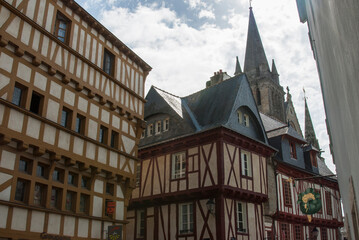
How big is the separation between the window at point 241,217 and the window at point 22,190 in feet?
33.6

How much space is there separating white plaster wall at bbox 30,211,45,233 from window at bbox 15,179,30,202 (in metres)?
0.46

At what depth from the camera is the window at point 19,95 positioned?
31.2 ft

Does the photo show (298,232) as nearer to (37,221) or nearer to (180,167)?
(180,167)

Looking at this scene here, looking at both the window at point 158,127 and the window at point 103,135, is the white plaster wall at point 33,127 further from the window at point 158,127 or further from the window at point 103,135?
the window at point 158,127

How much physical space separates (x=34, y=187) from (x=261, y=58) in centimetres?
4571

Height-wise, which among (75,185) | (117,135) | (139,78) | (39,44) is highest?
(139,78)

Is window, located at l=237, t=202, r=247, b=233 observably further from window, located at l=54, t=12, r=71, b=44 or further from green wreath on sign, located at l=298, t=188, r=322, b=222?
window, located at l=54, t=12, r=71, b=44

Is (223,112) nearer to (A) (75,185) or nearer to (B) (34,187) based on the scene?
(A) (75,185)

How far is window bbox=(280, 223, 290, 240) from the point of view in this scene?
19.5 metres

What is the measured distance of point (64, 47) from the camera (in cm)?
1103

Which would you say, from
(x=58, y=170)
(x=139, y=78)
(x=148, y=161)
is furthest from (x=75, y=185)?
(x=148, y=161)

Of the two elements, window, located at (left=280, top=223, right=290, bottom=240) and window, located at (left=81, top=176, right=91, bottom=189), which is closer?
window, located at (left=81, top=176, right=91, bottom=189)

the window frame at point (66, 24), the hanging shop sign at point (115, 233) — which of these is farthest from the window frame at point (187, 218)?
the window frame at point (66, 24)

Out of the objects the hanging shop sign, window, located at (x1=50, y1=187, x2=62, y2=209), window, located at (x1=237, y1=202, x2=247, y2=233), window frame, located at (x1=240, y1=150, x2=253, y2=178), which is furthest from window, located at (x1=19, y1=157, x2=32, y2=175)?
window frame, located at (x1=240, y1=150, x2=253, y2=178)
